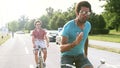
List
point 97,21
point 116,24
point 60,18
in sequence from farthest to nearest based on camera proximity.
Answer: point 60,18, point 97,21, point 116,24

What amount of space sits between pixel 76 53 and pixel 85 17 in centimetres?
63

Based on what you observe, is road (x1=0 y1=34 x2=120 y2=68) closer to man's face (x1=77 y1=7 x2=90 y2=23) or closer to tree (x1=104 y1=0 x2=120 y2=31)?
man's face (x1=77 y1=7 x2=90 y2=23)

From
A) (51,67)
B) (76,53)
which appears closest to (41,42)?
(51,67)

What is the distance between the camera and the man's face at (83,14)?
4.55 m

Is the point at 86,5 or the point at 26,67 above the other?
the point at 86,5

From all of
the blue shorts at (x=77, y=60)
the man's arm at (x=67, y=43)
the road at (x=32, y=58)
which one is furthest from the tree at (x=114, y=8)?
the man's arm at (x=67, y=43)

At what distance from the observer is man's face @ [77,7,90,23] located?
455cm

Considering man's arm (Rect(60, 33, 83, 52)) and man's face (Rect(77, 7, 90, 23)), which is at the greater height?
man's face (Rect(77, 7, 90, 23))

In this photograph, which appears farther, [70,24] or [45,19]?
[45,19]

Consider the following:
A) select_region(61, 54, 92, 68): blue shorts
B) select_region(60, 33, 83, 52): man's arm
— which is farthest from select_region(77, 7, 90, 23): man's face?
select_region(61, 54, 92, 68): blue shorts

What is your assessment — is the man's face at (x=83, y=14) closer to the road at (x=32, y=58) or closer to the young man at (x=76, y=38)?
the young man at (x=76, y=38)

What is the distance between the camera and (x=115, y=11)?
76812mm

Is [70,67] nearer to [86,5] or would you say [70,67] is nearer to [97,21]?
[86,5]

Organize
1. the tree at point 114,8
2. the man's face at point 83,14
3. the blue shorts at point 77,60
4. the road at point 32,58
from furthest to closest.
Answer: the tree at point 114,8
the road at point 32,58
the blue shorts at point 77,60
the man's face at point 83,14
